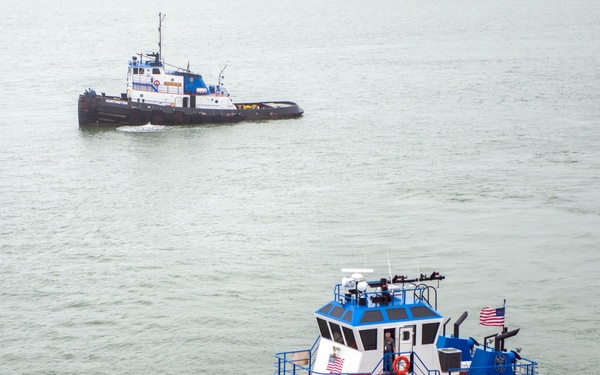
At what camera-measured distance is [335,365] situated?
21750 millimetres

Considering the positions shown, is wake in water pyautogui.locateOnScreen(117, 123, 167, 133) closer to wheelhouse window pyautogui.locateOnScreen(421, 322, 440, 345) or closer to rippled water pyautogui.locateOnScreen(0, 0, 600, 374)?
rippled water pyautogui.locateOnScreen(0, 0, 600, 374)

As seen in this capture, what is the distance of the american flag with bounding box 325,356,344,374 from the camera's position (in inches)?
851

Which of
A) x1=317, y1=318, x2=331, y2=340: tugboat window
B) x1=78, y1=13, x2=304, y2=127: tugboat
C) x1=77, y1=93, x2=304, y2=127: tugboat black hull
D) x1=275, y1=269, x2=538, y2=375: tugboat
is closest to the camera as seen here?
x1=275, y1=269, x2=538, y2=375: tugboat

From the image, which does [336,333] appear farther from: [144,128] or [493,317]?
[144,128]

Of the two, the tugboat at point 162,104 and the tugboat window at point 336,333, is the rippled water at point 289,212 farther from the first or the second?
the tugboat window at point 336,333

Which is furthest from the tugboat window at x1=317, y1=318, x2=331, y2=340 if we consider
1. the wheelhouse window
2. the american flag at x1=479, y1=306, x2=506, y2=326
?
the american flag at x1=479, y1=306, x2=506, y2=326

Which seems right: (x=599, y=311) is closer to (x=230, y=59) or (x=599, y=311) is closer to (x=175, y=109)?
(x=175, y=109)

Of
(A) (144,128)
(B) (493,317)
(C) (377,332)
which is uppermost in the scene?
(A) (144,128)

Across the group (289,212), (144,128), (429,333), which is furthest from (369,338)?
(144,128)

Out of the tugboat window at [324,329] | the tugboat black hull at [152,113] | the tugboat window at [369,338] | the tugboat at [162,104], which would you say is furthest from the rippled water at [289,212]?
the tugboat window at [369,338]

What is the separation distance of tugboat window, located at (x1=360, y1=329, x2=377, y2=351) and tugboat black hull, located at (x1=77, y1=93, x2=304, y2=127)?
53027 millimetres

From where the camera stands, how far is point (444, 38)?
12962 centimetres

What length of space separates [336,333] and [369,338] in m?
0.83

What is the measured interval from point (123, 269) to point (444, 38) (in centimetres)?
9414
